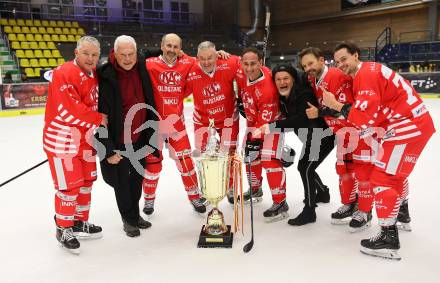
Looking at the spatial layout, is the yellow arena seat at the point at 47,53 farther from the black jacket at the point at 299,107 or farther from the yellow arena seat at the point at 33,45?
the black jacket at the point at 299,107

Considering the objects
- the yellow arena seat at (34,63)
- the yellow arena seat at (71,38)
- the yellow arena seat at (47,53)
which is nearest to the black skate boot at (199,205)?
the yellow arena seat at (34,63)

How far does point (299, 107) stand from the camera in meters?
2.92

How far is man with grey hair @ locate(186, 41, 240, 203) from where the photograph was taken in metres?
3.34

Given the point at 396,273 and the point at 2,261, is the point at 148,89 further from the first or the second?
the point at 396,273

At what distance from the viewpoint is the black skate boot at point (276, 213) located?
3125mm

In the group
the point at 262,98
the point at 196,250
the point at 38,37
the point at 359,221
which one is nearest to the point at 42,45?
the point at 38,37

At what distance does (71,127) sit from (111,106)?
1.08 ft

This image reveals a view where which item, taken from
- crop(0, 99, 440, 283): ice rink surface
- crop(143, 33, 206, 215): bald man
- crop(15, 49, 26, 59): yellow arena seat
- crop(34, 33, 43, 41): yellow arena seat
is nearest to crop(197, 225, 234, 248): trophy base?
crop(0, 99, 440, 283): ice rink surface

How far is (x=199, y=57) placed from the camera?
3193 mm

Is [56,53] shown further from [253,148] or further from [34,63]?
[253,148]

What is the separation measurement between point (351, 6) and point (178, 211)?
1526 cm

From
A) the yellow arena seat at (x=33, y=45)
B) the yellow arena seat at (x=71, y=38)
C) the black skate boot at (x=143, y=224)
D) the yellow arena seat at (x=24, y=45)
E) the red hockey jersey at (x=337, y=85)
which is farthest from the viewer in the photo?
the yellow arena seat at (x=71, y=38)

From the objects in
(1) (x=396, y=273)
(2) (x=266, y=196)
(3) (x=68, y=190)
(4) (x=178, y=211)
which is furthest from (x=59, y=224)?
(1) (x=396, y=273)

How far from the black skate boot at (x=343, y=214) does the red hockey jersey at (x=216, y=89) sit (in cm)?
124
